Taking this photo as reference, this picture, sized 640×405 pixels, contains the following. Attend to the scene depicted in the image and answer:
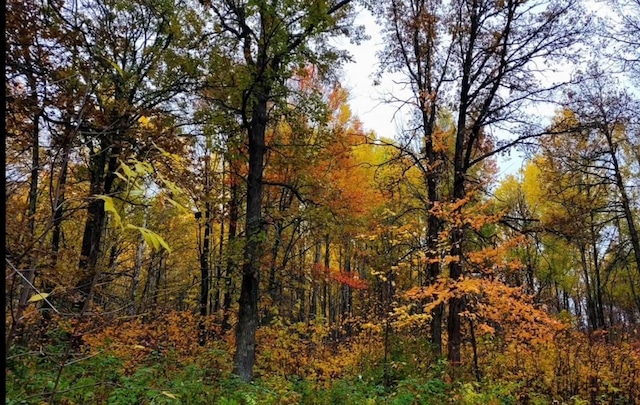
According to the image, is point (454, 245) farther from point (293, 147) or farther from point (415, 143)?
point (415, 143)

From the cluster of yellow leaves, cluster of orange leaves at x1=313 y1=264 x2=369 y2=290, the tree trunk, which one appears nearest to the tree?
the tree trunk

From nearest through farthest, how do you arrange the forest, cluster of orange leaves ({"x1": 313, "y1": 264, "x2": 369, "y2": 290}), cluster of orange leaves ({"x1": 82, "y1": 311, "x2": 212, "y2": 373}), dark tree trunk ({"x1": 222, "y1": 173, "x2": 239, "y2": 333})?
the forest → dark tree trunk ({"x1": 222, "y1": 173, "x2": 239, "y2": 333}) → cluster of orange leaves ({"x1": 82, "y1": 311, "x2": 212, "y2": 373}) → cluster of orange leaves ({"x1": 313, "y1": 264, "x2": 369, "y2": 290})

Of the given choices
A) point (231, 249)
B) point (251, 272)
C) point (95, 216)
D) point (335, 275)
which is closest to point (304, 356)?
point (251, 272)

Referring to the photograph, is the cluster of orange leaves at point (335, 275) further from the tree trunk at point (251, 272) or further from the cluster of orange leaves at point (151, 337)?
the tree trunk at point (251, 272)

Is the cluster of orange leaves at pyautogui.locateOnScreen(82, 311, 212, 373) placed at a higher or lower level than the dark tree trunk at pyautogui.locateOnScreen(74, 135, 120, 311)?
lower

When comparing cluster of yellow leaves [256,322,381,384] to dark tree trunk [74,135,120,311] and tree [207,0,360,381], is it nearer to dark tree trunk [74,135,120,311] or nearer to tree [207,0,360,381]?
tree [207,0,360,381]

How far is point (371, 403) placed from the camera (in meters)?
5.93

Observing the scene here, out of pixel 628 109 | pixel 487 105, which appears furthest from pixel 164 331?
pixel 628 109

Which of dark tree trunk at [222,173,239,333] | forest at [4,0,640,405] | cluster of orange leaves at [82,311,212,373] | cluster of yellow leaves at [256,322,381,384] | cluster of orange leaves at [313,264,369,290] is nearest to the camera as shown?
forest at [4,0,640,405]

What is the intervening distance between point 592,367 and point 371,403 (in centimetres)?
490

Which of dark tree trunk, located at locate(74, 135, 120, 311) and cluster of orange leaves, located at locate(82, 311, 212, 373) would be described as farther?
cluster of orange leaves, located at locate(82, 311, 212, 373)

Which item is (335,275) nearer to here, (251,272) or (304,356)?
(304,356)

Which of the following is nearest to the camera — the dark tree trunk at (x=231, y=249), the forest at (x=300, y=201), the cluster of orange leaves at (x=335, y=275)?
the forest at (x=300, y=201)

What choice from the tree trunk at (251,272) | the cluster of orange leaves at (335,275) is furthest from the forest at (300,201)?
the cluster of orange leaves at (335,275)
